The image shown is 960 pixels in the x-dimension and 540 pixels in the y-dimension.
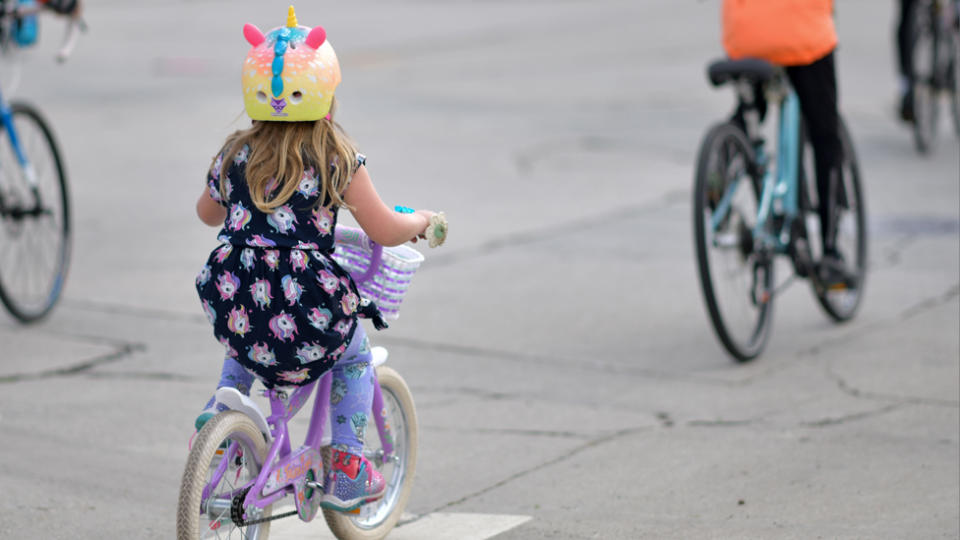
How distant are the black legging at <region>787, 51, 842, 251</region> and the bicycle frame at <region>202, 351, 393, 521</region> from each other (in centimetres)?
311

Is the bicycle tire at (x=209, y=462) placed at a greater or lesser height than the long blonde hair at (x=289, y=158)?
lesser

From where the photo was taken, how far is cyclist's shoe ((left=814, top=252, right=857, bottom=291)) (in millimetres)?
6668

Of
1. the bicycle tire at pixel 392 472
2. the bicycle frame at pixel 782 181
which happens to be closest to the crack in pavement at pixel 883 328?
the bicycle frame at pixel 782 181

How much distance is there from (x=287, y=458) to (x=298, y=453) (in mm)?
55

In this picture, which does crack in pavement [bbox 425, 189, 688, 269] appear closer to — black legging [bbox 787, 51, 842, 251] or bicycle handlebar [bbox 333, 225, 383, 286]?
black legging [bbox 787, 51, 842, 251]

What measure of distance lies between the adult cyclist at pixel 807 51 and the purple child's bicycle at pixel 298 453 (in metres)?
2.75

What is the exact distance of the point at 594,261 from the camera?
8164 mm

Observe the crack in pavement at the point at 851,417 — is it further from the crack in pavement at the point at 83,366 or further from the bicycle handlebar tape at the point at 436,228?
the crack in pavement at the point at 83,366

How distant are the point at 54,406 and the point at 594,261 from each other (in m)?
3.57

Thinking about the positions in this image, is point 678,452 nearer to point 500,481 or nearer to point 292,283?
point 500,481

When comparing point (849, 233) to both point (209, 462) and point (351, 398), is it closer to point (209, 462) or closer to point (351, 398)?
point (351, 398)

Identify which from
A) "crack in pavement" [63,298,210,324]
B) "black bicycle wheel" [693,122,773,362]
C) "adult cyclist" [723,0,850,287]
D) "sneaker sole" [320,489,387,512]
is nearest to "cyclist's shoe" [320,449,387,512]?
"sneaker sole" [320,489,387,512]

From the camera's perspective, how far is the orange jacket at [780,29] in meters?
6.24

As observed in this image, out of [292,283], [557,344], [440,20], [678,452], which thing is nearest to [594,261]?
[557,344]
